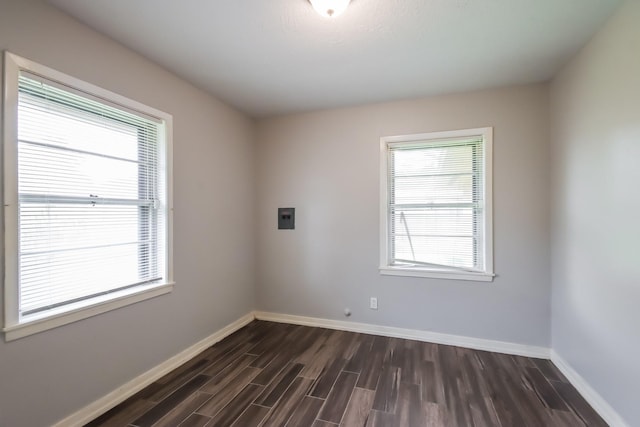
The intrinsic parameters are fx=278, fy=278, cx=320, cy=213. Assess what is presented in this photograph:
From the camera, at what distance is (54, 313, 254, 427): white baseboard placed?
1.76 metres

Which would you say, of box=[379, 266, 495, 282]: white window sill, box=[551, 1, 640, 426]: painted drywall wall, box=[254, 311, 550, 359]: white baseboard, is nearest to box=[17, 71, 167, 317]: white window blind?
box=[254, 311, 550, 359]: white baseboard

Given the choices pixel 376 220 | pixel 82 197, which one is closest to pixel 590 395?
pixel 376 220

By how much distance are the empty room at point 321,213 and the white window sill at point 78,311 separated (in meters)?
0.02

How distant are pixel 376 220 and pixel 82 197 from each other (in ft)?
8.41

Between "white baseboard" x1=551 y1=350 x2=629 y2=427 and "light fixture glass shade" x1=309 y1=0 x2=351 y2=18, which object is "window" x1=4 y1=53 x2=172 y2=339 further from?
"white baseboard" x1=551 y1=350 x2=629 y2=427

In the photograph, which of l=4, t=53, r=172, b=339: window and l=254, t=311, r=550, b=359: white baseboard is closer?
l=4, t=53, r=172, b=339: window

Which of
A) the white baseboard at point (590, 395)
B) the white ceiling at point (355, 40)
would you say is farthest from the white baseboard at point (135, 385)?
the white baseboard at point (590, 395)

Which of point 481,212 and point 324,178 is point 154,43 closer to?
point 324,178

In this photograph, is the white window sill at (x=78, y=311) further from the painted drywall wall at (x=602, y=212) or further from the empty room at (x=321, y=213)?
the painted drywall wall at (x=602, y=212)

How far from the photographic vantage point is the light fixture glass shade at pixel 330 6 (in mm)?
1561

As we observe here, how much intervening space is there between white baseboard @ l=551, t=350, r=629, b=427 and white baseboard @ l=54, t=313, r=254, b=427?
3146mm

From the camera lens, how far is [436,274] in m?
2.92

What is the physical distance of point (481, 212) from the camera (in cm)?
A: 283

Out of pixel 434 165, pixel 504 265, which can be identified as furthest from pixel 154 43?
pixel 504 265
